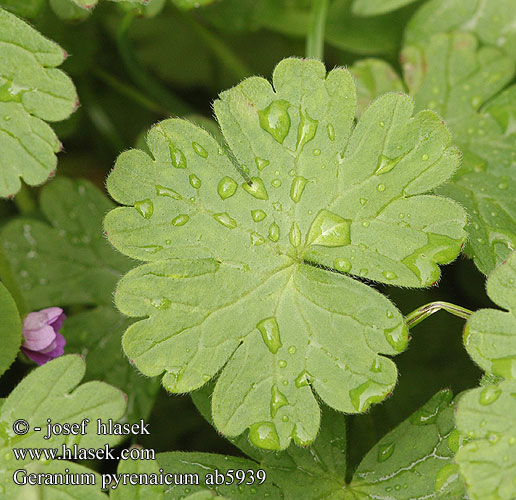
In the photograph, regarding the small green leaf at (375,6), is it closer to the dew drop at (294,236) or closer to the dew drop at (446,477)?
the dew drop at (294,236)

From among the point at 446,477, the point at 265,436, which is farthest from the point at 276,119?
the point at 446,477

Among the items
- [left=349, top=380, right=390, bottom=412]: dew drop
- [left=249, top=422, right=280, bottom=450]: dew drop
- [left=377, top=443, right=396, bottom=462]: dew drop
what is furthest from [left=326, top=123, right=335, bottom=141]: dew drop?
[left=377, top=443, right=396, bottom=462]: dew drop

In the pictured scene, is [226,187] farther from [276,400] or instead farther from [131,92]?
[131,92]

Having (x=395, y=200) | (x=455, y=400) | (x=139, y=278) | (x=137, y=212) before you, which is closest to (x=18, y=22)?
(x=137, y=212)

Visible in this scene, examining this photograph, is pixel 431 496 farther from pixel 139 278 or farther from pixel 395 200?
pixel 139 278

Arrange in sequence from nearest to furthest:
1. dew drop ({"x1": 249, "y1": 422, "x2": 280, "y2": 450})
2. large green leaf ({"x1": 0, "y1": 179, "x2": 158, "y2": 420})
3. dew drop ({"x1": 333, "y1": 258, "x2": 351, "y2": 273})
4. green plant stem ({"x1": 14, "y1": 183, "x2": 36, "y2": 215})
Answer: dew drop ({"x1": 249, "y1": 422, "x2": 280, "y2": 450}) < dew drop ({"x1": 333, "y1": 258, "x2": 351, "y2": 273}) < large green leaf ({"x1": 0, "y1": 179, "x2": 158, "y2": 420}) < green plant stem ({"x1": 14, "y1": 183, "x2": 36, "y2": 215})

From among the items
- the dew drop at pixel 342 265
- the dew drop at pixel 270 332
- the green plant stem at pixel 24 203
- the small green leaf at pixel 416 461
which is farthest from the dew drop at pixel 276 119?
the green plant stem at pixel 24 203

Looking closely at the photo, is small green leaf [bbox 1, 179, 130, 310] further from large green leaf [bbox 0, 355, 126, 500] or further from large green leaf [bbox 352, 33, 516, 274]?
large green leaf [bbox 352, 33, 516, 274]
